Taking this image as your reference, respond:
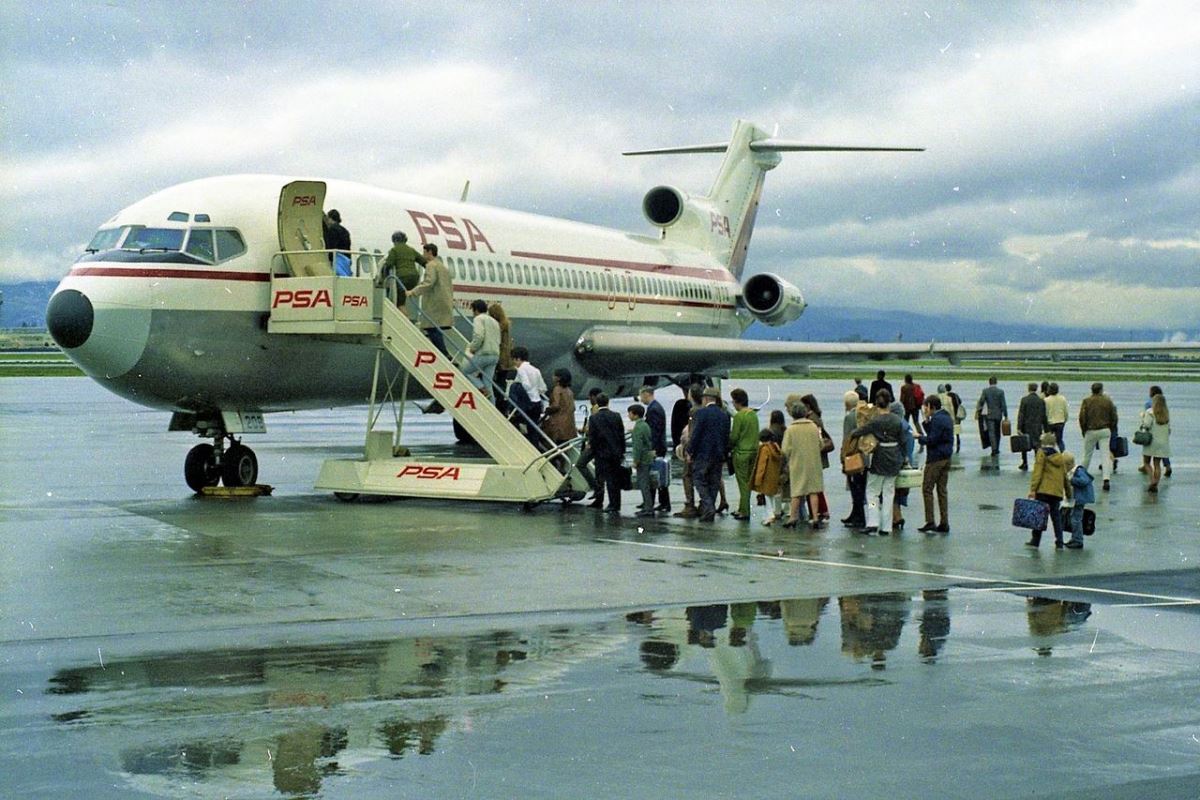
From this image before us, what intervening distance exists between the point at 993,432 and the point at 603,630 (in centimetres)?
2221

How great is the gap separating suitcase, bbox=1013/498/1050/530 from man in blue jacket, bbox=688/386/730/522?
396 centimetres

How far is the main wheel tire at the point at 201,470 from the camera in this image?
21406 millimetres

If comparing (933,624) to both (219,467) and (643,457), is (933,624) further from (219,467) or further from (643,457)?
(219,467)

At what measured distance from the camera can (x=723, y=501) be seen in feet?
65.0

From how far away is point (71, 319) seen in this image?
19.7m

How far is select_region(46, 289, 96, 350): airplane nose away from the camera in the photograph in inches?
774

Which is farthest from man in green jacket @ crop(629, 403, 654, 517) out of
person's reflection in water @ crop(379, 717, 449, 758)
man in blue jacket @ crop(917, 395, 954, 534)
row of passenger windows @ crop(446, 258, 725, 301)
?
person's reflection in water @ crop(379, 717, 449, 758)

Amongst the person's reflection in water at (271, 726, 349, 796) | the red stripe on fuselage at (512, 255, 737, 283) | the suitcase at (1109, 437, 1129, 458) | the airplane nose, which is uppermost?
the red stripe on fuselage at (512, 255, 737, 283)

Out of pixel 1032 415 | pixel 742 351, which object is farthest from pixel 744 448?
pixel 742 351

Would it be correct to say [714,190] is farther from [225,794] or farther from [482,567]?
[225,794]

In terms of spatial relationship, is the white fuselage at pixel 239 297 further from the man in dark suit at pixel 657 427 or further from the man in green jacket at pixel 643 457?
the man in green jacket at pixel 643 457

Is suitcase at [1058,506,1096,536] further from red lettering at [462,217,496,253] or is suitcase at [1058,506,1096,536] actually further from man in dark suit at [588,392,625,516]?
red lettering at [462,217,496,253]

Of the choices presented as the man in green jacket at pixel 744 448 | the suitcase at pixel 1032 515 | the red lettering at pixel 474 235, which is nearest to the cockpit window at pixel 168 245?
the red lettering at pixel 474 235

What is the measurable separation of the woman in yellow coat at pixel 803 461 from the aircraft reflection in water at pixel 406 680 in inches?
242
